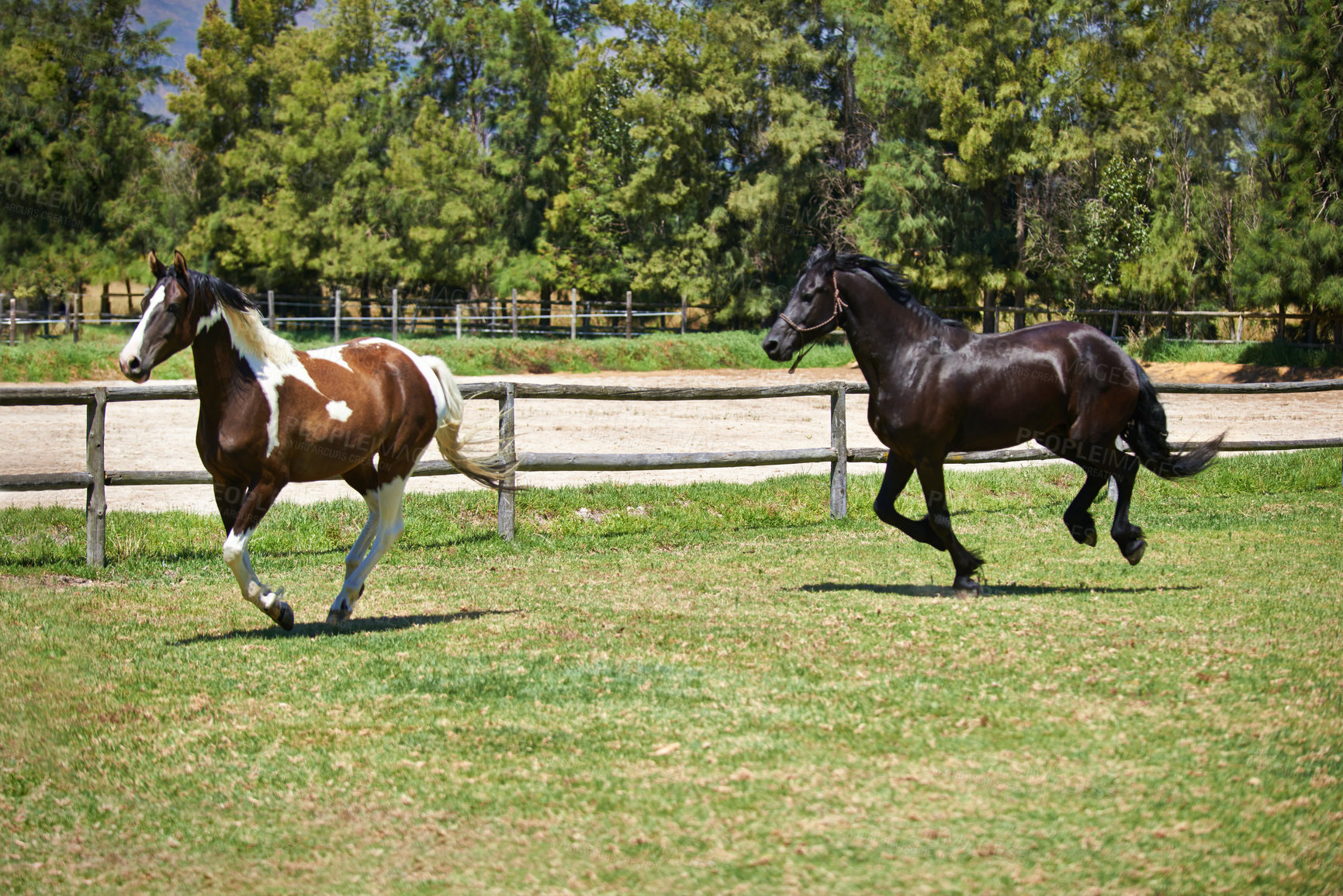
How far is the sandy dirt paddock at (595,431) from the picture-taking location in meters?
12.8

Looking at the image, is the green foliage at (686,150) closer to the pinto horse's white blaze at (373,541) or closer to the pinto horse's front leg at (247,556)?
the pinto horse's white blaze at (373,541)

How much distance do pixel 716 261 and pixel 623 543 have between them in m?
31.8

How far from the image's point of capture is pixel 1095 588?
7.95 m

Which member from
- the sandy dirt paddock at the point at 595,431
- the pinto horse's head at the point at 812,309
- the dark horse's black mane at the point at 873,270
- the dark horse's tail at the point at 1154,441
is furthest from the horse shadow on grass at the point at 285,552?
the dark horse's tail at the point at 1154,441

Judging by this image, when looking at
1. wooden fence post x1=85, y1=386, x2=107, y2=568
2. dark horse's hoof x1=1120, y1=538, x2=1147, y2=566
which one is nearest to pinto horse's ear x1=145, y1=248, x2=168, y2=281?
wooden fence post x1=85, y1=386, x2=107, y2=568

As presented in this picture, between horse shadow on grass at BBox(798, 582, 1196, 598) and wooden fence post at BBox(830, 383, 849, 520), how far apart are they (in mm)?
3259

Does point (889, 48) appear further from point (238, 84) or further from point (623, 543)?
point (623, 543)

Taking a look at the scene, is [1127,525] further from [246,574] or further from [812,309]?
[246,574]

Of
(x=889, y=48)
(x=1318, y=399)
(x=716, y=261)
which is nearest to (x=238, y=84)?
(x=716, y=261)

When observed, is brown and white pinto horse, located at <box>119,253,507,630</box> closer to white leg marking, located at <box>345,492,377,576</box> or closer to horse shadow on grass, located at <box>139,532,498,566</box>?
white leg marking, located at <box>345,492,377,576</box>

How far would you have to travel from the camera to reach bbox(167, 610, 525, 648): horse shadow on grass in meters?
6.85

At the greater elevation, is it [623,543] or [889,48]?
[889,48]

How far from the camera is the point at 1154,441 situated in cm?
809

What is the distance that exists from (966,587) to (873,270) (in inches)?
86.0
